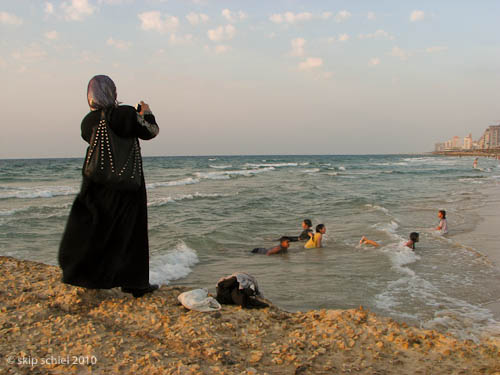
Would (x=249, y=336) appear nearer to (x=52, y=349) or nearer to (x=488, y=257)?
(x=52, y=349)

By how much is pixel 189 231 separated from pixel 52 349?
303 inches

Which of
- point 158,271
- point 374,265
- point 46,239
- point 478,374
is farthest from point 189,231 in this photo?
point 478,374

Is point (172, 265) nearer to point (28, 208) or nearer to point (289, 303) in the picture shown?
point (289, 303)

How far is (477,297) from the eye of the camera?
16.2 ft

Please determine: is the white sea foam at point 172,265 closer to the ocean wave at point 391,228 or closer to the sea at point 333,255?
the sea at point 333,255

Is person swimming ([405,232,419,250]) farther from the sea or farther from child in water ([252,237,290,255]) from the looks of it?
child in water ([252,237,290,255])

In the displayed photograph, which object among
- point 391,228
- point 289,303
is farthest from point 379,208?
point 289,303

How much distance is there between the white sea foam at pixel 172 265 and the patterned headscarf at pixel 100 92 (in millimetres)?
3335

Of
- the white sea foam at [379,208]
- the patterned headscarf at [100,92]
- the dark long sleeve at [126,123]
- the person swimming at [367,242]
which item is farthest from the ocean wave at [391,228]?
the patterned headscarf at [100,92]

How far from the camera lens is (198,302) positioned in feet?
11.0

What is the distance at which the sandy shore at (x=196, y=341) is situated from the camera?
2400mm

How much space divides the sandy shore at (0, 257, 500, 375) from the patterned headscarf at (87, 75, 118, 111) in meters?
1.62

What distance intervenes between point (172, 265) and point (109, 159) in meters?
4.01

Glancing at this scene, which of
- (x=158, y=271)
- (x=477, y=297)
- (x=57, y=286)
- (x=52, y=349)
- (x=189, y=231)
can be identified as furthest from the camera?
(x=189, y=231)
